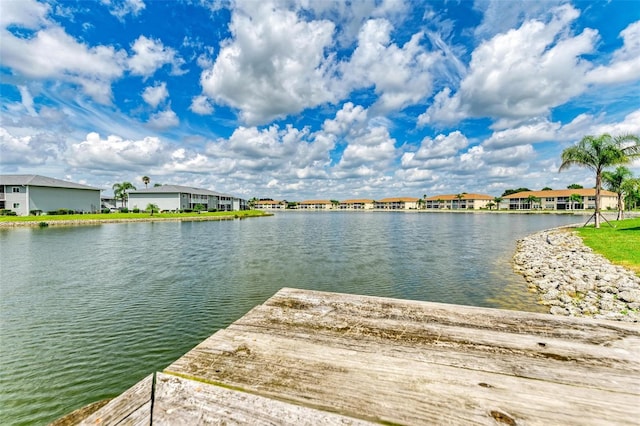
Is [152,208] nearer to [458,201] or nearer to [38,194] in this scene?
[38,194]

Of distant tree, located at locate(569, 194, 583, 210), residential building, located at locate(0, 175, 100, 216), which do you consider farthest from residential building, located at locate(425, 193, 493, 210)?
residential building, located at locate(0, 175, 100, 216)

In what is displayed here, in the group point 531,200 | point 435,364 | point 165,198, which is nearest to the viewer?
point 435,364

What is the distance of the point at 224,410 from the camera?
5.65 feet

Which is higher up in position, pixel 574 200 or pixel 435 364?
pixel 574 200

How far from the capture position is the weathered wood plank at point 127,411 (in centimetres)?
168

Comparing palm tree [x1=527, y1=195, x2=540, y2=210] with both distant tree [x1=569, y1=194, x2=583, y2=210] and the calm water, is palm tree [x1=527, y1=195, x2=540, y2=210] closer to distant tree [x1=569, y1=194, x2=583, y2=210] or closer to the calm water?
distant tree [x1=569, y1=194, x2=583, y2=210]

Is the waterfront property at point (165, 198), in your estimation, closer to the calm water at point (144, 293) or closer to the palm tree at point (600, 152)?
the calm water at point (144, 293)

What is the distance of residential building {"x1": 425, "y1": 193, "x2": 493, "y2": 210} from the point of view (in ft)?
527

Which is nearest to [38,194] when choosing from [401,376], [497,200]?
[401,376]

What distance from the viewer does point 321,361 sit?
214 centimetres

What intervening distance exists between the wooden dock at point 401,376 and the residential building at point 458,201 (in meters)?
177

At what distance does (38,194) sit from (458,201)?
174901 mm

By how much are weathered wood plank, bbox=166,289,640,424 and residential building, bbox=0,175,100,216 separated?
85708mm

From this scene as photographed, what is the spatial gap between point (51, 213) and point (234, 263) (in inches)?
2697
